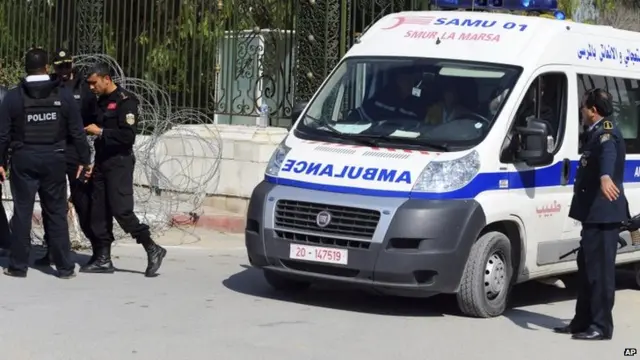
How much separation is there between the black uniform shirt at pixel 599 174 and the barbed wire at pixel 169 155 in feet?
19.9

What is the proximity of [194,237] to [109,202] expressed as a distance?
3201 millimetres

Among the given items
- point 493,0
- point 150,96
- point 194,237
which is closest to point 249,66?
point 150,96

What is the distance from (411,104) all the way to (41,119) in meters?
2.98

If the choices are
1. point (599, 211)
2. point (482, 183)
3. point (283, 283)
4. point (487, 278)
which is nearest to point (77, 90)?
point (283, 283)

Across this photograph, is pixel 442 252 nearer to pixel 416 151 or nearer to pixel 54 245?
pixel 416 151

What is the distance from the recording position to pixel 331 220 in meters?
8.60

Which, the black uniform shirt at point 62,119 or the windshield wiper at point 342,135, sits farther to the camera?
the black uniform shirt at point 62,119

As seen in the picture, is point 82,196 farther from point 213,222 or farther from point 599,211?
point 599,211

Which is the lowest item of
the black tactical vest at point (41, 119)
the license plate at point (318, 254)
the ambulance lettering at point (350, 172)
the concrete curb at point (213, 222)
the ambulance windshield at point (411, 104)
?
the concrete curb at point (213, 222)

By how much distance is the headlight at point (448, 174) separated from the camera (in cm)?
852

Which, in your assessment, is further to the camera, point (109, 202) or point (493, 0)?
point (493, 0)

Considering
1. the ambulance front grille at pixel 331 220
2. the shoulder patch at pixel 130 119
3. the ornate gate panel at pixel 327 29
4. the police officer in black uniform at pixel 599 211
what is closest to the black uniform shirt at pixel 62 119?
the shoulder patch at pixel 130 119

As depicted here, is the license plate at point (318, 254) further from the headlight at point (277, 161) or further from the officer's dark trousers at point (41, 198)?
the officer's dark trousers at point (41, 198)

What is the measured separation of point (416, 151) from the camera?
28.8 ft
